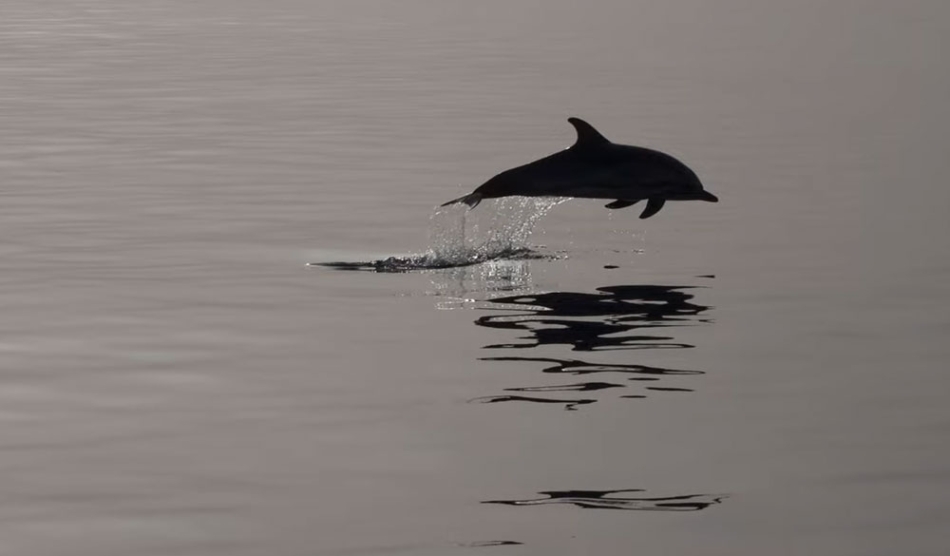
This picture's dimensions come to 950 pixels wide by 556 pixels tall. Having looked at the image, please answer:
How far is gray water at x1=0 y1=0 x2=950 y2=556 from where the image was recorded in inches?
496

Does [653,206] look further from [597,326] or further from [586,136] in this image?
[597,326]

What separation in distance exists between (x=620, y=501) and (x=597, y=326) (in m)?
6.08

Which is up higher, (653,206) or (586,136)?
(586,136)

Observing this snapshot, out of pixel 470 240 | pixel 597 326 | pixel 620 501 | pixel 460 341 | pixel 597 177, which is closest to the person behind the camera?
pixel 620 501

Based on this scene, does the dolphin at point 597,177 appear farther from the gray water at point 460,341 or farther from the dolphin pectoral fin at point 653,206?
the gray water at point 460,341

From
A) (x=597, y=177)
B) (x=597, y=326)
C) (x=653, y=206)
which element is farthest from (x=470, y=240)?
(x=597, y=326)

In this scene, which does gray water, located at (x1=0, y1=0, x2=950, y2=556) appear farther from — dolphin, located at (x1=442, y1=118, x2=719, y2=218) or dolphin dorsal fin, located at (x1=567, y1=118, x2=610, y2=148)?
dolphin dorsal fin, located at (x1=567, y1=118, x2=610, y2=148)

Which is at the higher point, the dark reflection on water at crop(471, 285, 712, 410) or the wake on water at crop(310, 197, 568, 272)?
the wake on water at crop(310, 197, 568, 272)

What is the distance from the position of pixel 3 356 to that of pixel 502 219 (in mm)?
12898

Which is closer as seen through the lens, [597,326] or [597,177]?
[597,326]

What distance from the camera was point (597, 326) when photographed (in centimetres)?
1880

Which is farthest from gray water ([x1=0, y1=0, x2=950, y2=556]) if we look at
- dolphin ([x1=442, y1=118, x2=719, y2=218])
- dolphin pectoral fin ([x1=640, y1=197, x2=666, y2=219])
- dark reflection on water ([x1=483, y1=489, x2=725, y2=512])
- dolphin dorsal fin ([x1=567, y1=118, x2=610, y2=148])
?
dolphin dorsal fin ([x1=567, y1=118, x2=610, y2=148])

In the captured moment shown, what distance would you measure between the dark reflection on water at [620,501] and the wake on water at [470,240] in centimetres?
961

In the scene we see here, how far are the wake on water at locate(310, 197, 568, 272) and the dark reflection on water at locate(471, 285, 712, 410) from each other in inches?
95.2
